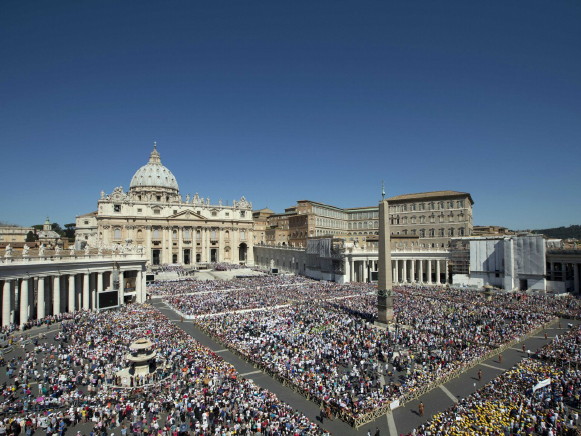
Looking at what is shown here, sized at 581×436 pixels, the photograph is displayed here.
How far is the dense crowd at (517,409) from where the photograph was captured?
491 inches

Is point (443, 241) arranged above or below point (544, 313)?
above

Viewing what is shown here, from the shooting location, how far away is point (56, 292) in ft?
102

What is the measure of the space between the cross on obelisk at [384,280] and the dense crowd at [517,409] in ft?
33.6

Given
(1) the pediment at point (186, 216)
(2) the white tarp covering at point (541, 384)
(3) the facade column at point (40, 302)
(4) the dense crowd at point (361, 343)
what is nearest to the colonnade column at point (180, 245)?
(1) the pediment at point (186, 216)

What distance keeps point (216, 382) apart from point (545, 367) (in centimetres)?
1627

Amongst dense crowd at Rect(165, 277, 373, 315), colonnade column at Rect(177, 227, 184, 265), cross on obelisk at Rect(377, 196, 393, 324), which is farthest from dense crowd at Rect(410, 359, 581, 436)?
colonnade column at Rect(177, 227, 184, 265)

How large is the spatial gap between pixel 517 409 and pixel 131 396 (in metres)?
15.6

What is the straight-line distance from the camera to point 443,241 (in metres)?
64.4

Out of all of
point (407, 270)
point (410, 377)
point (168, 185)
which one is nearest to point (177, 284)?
point (407, 270)

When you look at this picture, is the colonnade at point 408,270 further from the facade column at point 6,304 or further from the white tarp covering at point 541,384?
the facade column at point 6,304

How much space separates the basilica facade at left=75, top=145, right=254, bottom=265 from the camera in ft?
253

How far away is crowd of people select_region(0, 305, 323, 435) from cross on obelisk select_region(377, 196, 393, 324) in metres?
13.1

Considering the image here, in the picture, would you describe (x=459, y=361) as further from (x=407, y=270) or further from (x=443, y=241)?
(x=443, y=241)

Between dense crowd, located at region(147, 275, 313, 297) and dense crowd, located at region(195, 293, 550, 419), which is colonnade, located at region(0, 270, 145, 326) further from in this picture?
dense crowd, located at region(195, 293, 550, 419)
